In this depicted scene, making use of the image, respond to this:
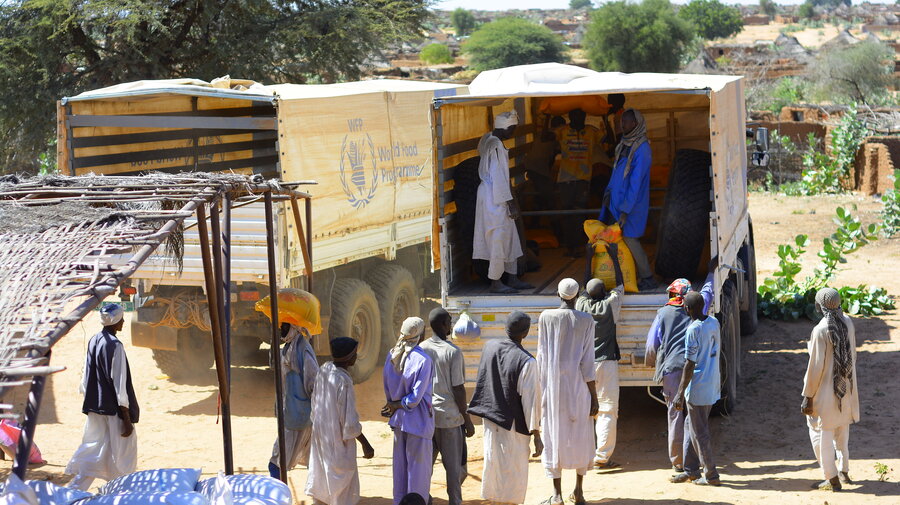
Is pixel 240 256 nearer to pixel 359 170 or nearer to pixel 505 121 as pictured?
pixel 359 170

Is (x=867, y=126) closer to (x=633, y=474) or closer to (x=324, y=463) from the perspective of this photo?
(x=633, y=474)

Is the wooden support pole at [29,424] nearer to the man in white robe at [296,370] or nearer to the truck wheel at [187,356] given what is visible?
the man in white robe at [296,370]

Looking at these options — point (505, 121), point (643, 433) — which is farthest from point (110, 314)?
point (643, 433)

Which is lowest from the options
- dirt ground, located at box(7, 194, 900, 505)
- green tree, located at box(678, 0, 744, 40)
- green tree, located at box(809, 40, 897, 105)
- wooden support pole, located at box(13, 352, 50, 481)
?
dirt ground, located at box(7, 194, 900, 505)

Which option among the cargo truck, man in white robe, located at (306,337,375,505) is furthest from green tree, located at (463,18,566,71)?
man in white robe, located at (306,337,375,505)

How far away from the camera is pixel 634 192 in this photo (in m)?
8.31

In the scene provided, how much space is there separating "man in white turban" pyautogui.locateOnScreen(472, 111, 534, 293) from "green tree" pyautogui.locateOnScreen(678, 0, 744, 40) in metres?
70.1

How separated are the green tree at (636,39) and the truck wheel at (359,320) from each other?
37495 mm

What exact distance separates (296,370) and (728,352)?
3.90m

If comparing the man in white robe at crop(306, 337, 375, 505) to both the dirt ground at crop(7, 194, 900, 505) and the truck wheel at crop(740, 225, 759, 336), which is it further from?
the truck wheel at crop(740, 225, 759, 336)

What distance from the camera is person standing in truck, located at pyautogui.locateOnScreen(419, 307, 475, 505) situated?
6.53 m

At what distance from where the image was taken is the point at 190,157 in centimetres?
1109

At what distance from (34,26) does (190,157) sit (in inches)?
255

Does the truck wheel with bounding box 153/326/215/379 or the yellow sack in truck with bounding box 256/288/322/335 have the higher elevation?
the yellow sack in truck with bounding box 256/288/322/335
